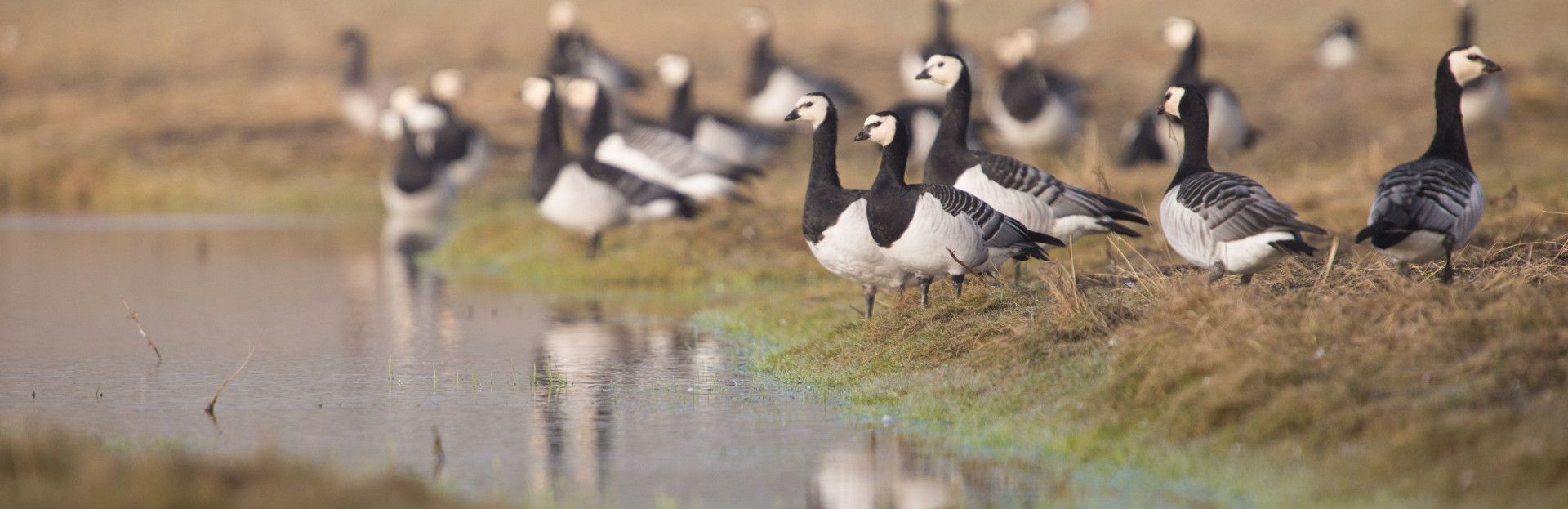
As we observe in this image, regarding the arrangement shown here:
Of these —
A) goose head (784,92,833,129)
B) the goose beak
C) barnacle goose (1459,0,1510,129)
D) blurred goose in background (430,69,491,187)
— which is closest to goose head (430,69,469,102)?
blurred goose in background (430,69,491,187)

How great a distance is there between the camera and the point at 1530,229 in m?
14.3

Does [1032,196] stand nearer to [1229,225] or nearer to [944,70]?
[944,70]

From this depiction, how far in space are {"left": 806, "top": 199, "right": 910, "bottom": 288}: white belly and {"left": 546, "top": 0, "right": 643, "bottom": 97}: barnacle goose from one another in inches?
843

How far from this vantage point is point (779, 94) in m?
27.9

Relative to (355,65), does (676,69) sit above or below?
below

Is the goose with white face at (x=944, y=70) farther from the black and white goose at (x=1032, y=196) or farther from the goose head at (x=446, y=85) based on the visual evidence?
the goose head at (x=446, y=85)

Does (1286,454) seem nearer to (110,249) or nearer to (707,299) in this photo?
(707,299)

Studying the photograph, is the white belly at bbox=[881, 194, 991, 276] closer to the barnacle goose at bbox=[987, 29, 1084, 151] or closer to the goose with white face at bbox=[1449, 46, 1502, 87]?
the goose with white face at bbox=[1449, 46, 1502, 87]

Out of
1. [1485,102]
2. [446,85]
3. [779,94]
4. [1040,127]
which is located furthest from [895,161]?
[446,85]

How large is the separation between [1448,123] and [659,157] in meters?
11.9

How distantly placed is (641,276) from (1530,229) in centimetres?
987

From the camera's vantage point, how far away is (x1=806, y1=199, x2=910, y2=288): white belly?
11.4 metres

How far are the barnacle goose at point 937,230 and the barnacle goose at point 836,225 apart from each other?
120 mm

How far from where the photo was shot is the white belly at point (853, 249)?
11.4 metres
